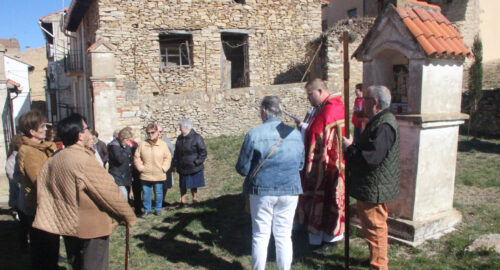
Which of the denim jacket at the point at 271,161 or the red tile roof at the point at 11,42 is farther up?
the red tile roof at the point at 11,42

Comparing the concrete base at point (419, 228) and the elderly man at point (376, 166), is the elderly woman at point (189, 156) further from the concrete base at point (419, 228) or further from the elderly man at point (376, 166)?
the elderly man at point (376, 166)

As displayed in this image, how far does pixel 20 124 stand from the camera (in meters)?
3.94

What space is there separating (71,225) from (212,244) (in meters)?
2.13

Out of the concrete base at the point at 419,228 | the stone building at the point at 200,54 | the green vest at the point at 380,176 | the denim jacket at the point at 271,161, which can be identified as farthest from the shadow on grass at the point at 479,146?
the denim jacket at the point at 271,161

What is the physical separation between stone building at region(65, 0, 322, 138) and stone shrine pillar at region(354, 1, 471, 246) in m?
7.57

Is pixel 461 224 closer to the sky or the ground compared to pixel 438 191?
closer to the ground

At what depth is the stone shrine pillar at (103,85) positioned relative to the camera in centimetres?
947

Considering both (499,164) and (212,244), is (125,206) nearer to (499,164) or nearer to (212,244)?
(212,244)

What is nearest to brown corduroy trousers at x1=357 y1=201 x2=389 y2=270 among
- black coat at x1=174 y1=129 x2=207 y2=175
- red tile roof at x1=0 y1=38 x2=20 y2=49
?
black coat at x1=174 y1=129 x2=207 y2=175

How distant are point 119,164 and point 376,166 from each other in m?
4.08

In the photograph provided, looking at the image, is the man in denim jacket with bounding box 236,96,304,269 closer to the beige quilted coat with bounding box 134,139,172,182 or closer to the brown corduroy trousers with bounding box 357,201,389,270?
the brown corduroy trousers with bounding box 357,201,389,270

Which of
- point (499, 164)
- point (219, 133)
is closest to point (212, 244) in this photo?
point (499, 164)

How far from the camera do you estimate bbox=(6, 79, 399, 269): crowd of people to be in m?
3.04

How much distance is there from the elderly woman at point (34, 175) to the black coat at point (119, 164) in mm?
2078
